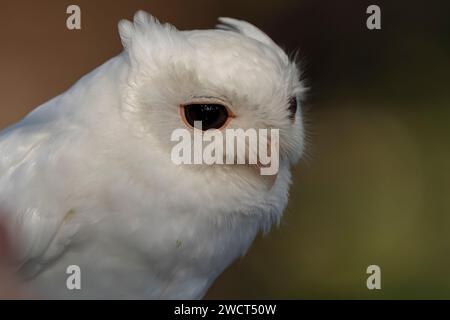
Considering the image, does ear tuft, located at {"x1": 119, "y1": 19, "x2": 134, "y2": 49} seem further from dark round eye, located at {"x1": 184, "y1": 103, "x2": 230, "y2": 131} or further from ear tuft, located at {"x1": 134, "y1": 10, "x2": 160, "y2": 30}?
dark round eye, located at {"x1": 184, "y1": 103, "x2": 230, "y2": 131}

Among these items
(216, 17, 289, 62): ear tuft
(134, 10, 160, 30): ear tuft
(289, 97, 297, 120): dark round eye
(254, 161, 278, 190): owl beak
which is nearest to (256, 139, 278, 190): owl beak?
(254, 161, 278, 190): owl beak

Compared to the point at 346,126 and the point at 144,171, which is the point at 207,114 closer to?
the point at 144,171

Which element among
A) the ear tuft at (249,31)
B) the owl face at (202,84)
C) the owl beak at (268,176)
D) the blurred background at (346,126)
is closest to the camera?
the owl face at (202,84)

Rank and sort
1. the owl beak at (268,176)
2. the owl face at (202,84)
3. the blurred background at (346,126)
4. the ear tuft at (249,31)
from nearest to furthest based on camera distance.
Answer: the owl face at (202,84)
the owl beak at (268,176)
the ear tuft at (249,31)
the blurred background at (346,126)

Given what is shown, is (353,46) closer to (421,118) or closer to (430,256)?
(421,118)

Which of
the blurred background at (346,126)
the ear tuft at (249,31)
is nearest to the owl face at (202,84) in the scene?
the ear tuft at (249,31)

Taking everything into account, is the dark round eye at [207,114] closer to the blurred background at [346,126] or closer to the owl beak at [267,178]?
the owl beak at [267,178]

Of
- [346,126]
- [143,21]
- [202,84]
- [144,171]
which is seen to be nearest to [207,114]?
[202,84]
